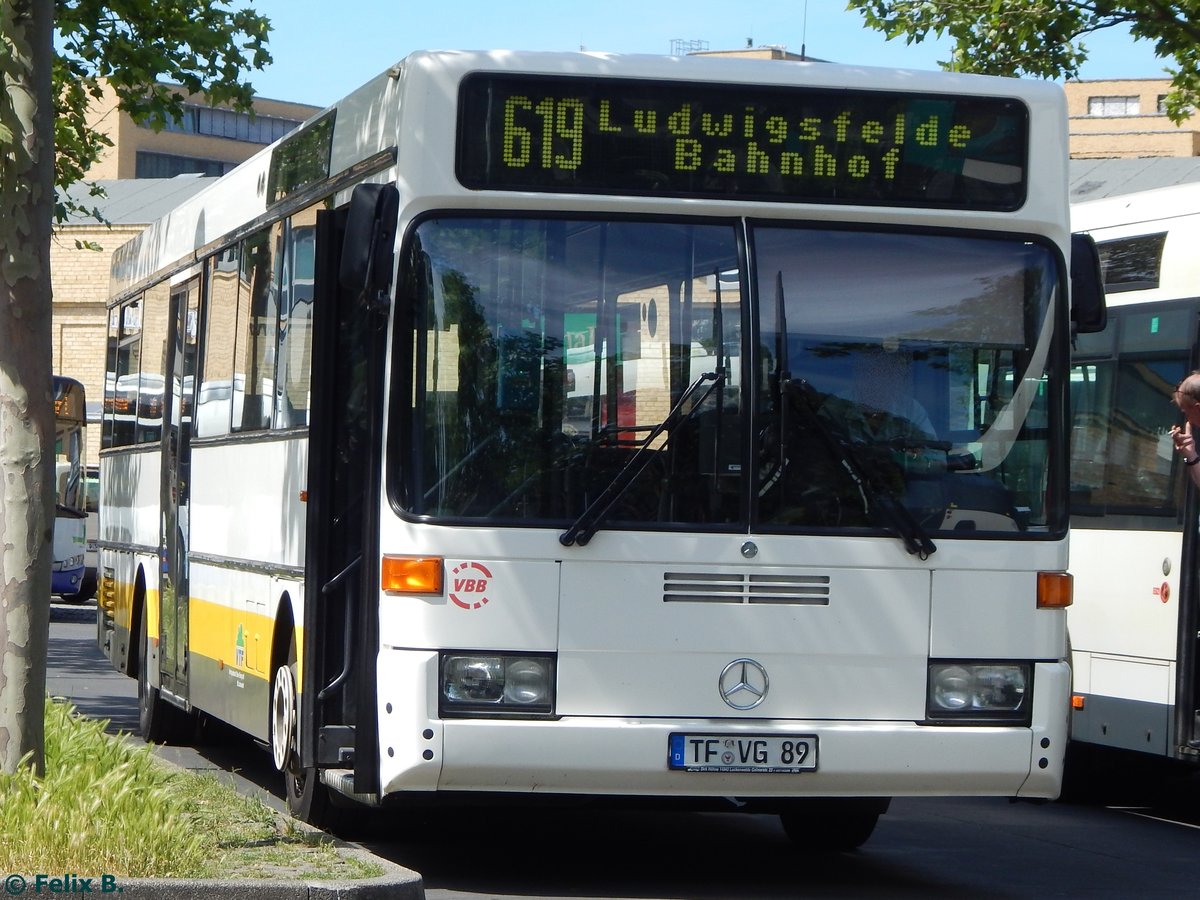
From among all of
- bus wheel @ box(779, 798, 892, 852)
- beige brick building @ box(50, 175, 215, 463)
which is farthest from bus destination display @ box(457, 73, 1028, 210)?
beige brick building @ box(50, 175, 215, 463)

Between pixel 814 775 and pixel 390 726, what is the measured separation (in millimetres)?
1572

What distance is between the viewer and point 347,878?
23.7 feet

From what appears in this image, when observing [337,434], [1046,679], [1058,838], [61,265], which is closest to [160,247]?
[337,434]

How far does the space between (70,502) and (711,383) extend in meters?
25.8

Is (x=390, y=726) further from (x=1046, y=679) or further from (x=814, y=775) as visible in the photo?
(x=1046, y=679)

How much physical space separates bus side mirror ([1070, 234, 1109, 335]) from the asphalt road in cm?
235

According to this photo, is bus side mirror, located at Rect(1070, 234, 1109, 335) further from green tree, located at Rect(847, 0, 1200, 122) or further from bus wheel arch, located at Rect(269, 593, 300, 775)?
green tree, located at Rect(847, 0, 1200, 122)

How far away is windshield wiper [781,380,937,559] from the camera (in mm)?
8094

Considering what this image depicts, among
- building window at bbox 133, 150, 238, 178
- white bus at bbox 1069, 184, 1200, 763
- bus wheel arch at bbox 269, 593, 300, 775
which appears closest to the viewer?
bus wheel arch at bbox 269, 593, 300, 775

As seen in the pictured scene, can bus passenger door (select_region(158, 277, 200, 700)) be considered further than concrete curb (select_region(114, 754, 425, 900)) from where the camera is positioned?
Yes

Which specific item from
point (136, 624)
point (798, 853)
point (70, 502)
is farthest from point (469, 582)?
point (70, 502)

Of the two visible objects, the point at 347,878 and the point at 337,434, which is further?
the point at 337,434

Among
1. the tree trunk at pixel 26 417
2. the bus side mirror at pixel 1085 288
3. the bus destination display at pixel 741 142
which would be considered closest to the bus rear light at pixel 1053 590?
the bus side mirror at pixel 1085 288

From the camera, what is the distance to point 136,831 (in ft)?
23.8
